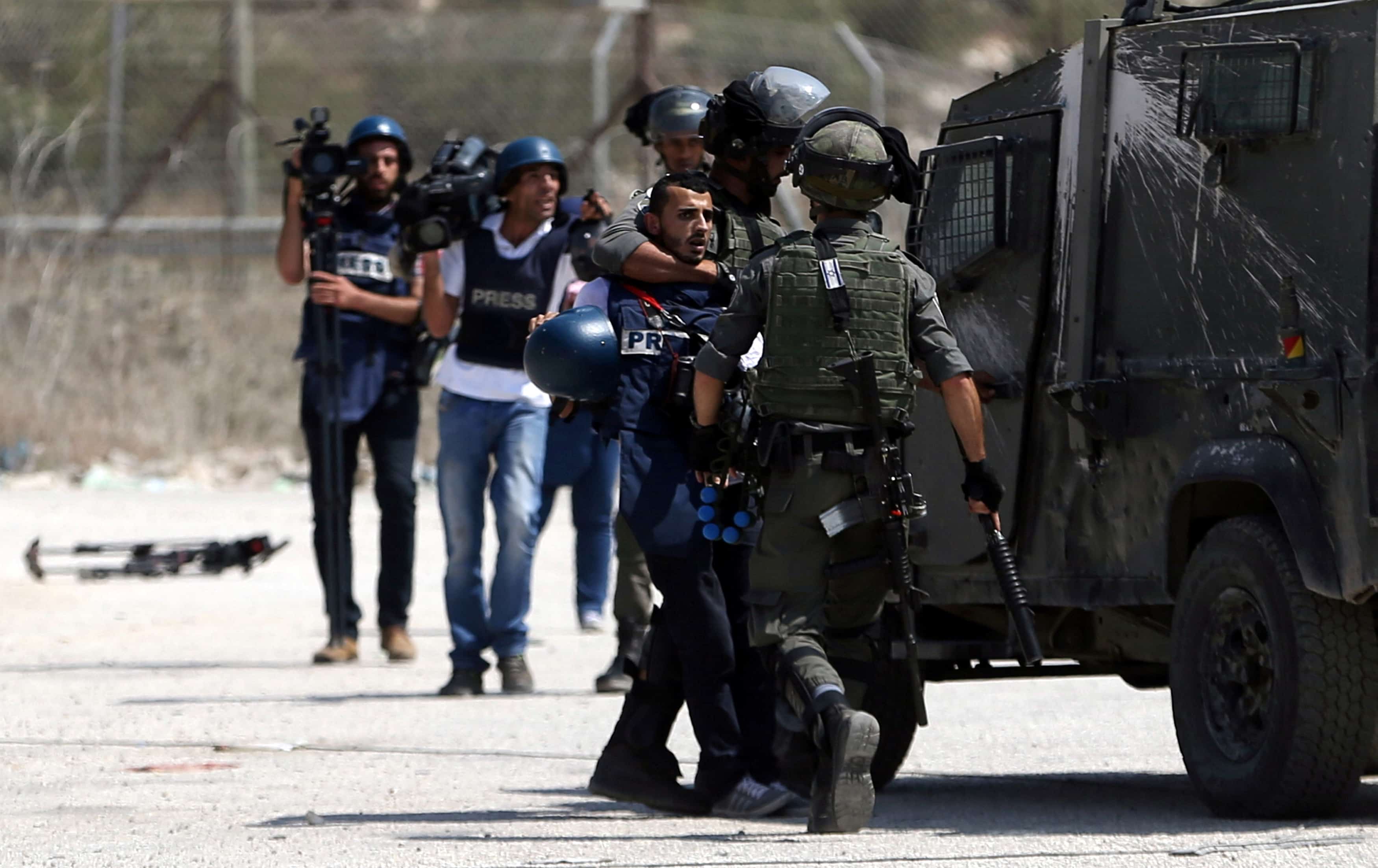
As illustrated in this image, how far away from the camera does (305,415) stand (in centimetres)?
1027

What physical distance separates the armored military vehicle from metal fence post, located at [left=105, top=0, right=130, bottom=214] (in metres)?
14.1

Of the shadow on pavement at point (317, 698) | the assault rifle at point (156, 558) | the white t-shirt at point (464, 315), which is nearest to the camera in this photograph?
the shadow on pavement at point (317, 698)

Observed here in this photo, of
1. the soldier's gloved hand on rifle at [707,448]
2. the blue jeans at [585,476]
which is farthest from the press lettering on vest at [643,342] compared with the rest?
the blue jeans at [585,476]

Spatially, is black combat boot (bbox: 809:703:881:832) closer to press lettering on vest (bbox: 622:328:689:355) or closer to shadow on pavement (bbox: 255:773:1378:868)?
shadow on pavement (bbox: 255:773:1378:868)

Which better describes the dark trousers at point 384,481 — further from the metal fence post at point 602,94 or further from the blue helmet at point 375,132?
the metal fence post at point 602,94

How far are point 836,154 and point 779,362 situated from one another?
20.2 inches

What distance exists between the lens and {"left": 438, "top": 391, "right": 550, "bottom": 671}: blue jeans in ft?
30.3

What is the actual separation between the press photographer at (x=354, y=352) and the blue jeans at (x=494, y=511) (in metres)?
0.90

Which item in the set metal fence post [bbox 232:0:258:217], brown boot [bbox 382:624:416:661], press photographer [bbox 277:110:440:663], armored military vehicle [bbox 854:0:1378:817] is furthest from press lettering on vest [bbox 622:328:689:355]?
metal fence post [bbox 232:0:258:217]

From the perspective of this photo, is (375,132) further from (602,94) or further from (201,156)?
(201,156)

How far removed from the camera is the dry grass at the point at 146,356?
62.5 feet

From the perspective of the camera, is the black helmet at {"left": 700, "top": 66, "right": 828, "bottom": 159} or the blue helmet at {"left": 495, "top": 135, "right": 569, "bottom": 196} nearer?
the black helmet at {"left": 700, "top": 66, "right": 828, "bottom": 159}

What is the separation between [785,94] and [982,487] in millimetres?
1221

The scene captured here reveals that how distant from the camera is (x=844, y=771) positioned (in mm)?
5406
